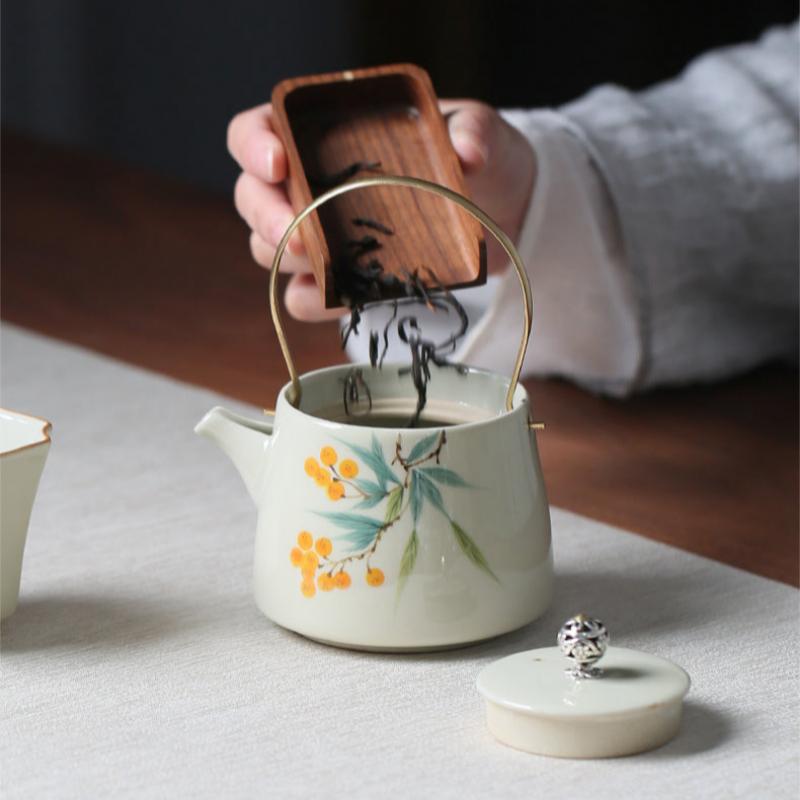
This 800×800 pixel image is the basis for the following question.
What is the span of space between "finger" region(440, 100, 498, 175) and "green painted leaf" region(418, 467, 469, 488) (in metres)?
0.27

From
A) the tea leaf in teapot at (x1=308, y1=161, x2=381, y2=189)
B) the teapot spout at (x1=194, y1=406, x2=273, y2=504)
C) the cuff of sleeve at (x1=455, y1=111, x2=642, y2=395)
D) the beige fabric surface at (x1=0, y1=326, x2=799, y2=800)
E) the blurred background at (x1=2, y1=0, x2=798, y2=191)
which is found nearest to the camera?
the beige fabric surface at (x1=0, y1=326, x2=799, y2=800)

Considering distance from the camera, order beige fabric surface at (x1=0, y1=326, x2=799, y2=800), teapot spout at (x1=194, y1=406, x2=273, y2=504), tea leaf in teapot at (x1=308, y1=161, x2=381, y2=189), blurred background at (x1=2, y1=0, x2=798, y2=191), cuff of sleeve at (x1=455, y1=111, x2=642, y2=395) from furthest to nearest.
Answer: blurred background at (x1=2, y1=0, x2=798, y2=191) < cuff of sleeve at (x1=455, y1=111, x2=642, y2=395) < tea leaf in teapot at (x1=308, y1=161, x2=381, y2=189) < teapot spout at (x1=194, y1=406, x2=273, y2=504) < beige fabric surface at (x1=0, y1=326, x2=799, y2=800)

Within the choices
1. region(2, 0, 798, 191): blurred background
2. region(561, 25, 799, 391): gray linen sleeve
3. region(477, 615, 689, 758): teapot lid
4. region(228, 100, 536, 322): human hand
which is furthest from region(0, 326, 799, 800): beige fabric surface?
region(2, 0, 798, 191): blurred background

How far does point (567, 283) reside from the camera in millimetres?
926

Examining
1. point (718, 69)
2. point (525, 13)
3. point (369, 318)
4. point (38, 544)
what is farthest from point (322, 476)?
point (525, 13)

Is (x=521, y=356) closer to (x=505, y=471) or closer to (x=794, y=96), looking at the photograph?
(x=505, y=471)

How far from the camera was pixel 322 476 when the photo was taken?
0.55 m

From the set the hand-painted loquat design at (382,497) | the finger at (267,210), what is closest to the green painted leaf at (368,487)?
the hand-painted loquat design at (382,497)

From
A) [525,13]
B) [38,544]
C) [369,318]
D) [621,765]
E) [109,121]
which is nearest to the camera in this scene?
[621,765]

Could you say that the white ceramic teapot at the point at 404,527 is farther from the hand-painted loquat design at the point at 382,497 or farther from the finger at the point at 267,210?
the finger at the point at 267,210

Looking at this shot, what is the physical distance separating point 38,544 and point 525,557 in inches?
9.9

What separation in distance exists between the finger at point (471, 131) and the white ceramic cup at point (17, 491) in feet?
0.95

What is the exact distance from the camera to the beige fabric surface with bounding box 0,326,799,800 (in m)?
0.47

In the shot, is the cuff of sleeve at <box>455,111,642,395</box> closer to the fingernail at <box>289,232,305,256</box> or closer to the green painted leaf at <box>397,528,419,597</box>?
the fingernail at <box>289,232,305,256</box>
